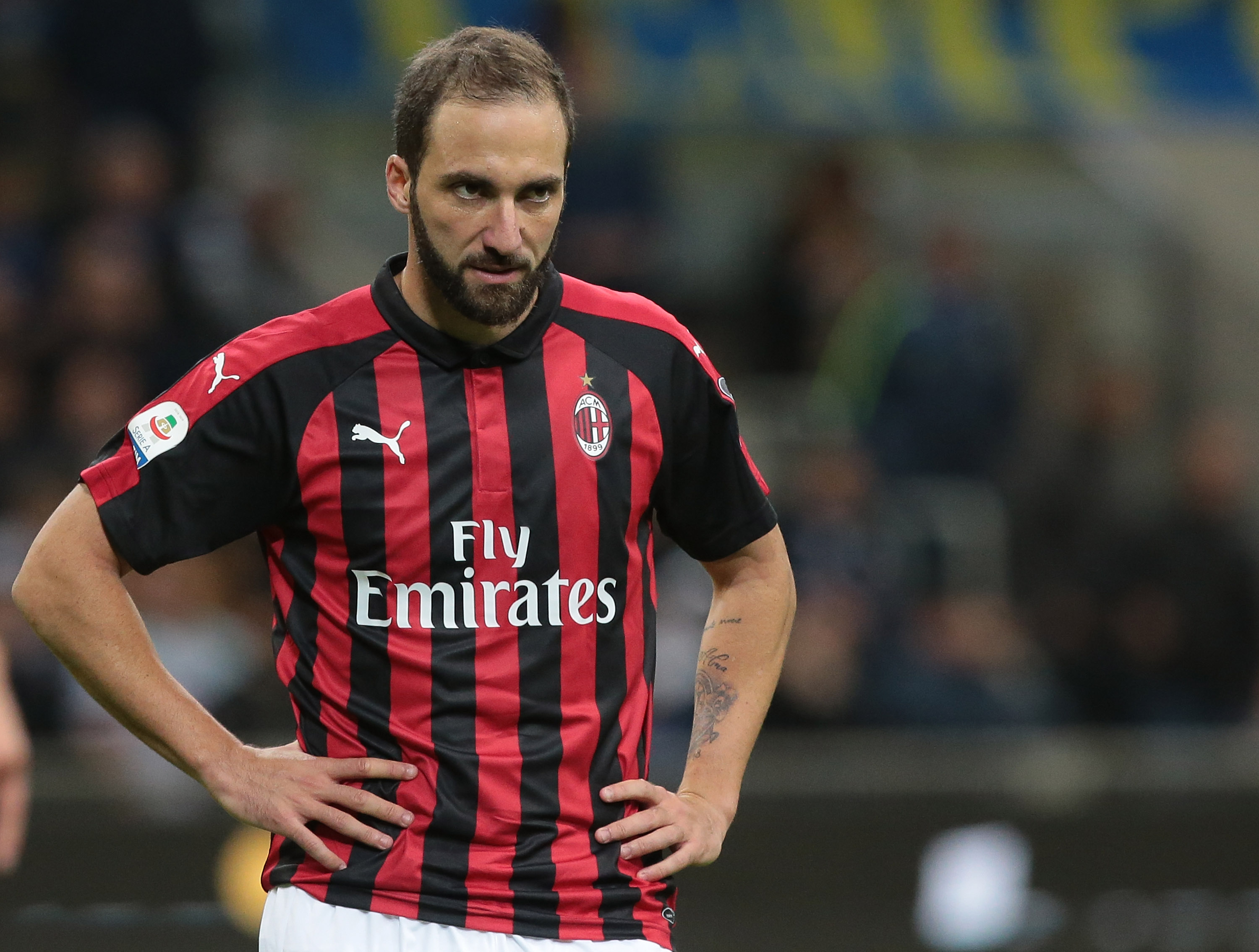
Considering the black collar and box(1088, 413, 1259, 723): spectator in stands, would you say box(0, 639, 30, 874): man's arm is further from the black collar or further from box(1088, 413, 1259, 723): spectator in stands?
box(1088, 413, 1259, 723): spectator in stands

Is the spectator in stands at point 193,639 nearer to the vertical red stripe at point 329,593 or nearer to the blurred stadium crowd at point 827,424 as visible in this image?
the blurred stadium crowd at point 827,424

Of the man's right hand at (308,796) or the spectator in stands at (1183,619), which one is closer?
the man's right hand at (308,796)

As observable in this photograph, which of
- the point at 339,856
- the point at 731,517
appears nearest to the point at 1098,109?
the point at 731,517

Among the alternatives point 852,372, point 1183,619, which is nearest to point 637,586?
point 852,372

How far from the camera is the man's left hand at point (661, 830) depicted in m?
2.73

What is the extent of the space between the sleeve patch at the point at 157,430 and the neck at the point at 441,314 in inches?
15.0

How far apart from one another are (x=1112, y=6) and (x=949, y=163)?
4.86 feet

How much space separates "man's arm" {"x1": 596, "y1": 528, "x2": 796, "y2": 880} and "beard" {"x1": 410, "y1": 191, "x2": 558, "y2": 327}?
629mm

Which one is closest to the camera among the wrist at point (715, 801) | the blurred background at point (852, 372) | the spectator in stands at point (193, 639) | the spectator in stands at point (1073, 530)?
the wrist at point (715, 801)

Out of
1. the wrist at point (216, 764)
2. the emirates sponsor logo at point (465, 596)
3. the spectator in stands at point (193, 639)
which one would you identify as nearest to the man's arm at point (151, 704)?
the wrist at point (216, 764)

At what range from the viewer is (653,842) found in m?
2.75

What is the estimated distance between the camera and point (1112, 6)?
10.4 meters

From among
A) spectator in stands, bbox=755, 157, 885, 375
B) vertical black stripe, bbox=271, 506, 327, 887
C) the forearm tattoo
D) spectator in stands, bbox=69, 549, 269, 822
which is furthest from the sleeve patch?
spectator in stands, bbox=755, 157, 885, 375

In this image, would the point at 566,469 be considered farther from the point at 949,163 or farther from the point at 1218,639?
the point at 949,163
